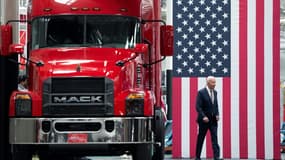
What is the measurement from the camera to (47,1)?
14.7m

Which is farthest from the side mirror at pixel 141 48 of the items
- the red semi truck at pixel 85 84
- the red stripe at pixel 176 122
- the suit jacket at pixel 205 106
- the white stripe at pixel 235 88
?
the white stripe at pixel 235 88

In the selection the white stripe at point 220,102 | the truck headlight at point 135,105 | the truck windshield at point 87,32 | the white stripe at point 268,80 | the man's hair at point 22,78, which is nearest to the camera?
the truck headlight at point 135,105

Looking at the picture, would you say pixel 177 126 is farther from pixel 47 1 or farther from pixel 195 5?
pixel 47 1

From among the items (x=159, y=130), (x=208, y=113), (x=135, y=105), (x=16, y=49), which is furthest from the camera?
(x=208, y=113)

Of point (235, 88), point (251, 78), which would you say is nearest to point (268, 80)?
point (251, 78)

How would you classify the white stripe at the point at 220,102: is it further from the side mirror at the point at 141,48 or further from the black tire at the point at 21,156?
the black tire at the point at 21,156

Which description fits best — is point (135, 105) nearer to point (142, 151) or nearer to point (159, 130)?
point (142, 151)

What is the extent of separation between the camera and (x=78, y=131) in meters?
13.2

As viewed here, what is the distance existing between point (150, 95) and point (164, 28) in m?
1.92

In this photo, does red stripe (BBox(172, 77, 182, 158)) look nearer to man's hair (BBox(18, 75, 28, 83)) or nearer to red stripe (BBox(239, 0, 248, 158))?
red stripe (BBox(239, 0, 248, 158))

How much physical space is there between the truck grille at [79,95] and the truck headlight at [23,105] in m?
0.23

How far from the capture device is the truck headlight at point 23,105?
13.3m

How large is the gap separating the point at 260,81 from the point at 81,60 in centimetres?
715

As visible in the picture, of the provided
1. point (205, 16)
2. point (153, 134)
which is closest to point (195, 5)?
point (205, 16)
